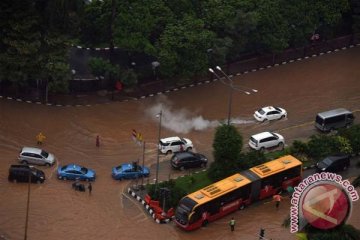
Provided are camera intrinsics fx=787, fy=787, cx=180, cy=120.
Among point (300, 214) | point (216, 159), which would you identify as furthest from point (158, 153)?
point (300, 214)

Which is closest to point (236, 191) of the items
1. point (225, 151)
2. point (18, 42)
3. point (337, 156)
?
point (225, 151)

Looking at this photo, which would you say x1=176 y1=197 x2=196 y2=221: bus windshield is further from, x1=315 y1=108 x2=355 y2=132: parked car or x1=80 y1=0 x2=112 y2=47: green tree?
x1=80 y1=0 x2=112 y2=47: green tree

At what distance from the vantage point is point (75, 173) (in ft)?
215

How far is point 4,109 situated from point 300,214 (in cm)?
4004

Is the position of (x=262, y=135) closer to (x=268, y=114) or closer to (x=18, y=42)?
(x=268, y=114)

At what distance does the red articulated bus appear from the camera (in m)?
60.5

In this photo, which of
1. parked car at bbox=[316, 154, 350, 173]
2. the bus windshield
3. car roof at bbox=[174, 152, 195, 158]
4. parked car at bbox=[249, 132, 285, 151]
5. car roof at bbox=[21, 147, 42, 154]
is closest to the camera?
the bus windshield

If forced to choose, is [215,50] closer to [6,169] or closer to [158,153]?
[158,153]

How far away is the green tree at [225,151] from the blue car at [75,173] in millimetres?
10070

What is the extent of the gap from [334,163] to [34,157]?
25.6 m

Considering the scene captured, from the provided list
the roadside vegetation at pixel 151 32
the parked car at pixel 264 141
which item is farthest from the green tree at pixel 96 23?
the parked car at pixel 264 141

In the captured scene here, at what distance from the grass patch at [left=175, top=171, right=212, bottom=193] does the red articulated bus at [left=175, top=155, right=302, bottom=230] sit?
2.68 metres

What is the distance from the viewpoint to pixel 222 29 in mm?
81125

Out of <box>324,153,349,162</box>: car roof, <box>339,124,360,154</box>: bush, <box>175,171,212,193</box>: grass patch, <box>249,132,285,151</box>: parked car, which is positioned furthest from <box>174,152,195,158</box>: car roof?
<box>339,124,360,154</box>: bush
